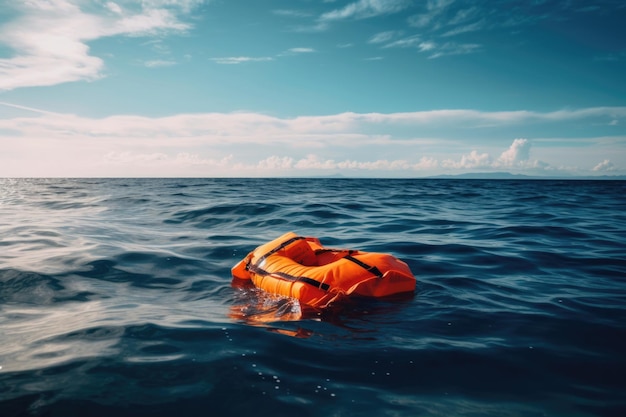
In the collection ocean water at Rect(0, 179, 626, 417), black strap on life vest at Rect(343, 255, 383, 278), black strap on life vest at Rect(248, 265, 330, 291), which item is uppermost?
black strap on life vest at Rect(343, 255, 383, 278)

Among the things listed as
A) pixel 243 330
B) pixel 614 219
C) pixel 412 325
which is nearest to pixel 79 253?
pixel 243 330

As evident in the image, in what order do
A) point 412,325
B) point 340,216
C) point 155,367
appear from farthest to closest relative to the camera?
point 340,216
point 412,325
point 155,367

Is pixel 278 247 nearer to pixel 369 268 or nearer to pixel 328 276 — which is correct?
pixel 328 276

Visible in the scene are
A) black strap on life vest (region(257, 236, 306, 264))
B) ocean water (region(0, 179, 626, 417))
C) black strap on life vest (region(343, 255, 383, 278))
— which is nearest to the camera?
ocean water (region(0, 179, 626, 417))

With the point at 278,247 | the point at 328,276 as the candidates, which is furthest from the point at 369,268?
the point at 278,247

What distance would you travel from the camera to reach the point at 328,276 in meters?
5.37

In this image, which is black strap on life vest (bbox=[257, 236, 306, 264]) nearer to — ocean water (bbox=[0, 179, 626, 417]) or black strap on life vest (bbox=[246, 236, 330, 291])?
black strap on life vest (bbox=[246, 236, 330, 291])

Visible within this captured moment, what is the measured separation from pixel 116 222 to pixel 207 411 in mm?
13498

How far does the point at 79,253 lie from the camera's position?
8.48 meters

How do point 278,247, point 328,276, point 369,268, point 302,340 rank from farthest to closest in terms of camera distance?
point 278,247, point 369,268, point 328,276, point 302,340

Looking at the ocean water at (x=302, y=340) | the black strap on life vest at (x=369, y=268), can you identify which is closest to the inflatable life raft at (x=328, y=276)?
the black strap on life vest at (x=369, y=268)

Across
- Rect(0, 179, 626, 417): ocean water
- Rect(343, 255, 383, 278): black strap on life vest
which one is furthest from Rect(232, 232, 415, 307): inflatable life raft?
Rect(0, 179, 626, 417): ocean water

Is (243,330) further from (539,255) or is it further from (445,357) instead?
(539,255)

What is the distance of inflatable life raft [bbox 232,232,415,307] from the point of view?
526 centimetres
